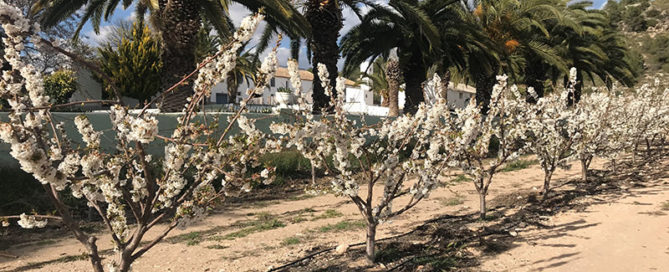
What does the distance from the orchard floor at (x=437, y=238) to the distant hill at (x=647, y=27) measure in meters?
60.1

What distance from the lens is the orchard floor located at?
15.0ft

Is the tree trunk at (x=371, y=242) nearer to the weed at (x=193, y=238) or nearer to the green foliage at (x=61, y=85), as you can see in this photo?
the weed at (x=193, y=238)

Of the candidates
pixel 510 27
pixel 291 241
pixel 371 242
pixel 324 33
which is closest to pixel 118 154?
pixel 371 242

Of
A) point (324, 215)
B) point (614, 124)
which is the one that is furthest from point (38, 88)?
point (614, 124)

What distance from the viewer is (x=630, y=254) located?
464 cm

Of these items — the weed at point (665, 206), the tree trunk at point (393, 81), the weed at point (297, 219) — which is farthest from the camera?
the tree trunk at point (393, 81)

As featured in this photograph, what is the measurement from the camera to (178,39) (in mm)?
10656

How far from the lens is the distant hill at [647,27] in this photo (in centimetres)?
5472

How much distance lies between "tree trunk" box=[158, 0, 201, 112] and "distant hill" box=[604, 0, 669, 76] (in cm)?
6113

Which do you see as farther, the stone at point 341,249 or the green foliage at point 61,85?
the green foliage at point 61,85

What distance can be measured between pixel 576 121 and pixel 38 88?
27.8ft

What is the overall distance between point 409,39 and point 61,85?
49.3ft

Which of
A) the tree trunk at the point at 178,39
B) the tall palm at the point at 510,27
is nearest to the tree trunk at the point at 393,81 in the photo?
the tall palm at the point at 510,27

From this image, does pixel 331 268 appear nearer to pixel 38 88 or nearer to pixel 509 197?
pixel 38 88
